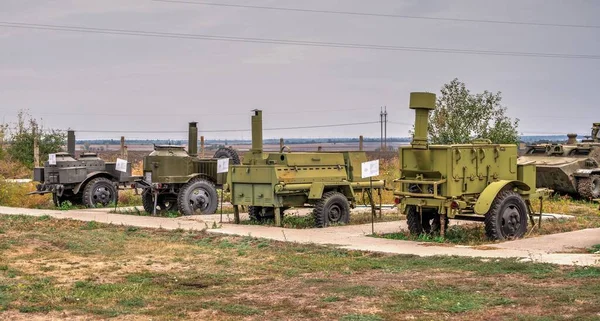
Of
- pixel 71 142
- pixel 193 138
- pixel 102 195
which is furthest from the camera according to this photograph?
pixel 71 142

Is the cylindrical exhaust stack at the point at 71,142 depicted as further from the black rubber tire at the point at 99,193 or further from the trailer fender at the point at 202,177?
the trailer fender at the point at 202,177

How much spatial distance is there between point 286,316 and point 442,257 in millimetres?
4960

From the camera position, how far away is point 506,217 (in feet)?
55.0

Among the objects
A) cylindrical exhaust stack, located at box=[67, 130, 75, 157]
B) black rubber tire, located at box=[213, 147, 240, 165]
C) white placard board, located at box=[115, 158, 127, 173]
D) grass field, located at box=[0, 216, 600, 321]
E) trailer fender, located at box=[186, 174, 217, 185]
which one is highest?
cylindrical exhaust stack, located at box=[67, 130, 75, 157]

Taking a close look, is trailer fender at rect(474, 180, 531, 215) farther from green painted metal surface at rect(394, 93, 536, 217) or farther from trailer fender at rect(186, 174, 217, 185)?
trailer fender at rect(186, 174, 217, 185)

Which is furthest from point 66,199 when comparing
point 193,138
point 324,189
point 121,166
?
point 324,189

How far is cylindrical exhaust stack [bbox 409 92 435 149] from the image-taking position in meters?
16.6

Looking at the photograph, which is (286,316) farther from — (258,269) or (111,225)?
(111,225)

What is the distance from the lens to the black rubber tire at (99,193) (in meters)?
26.1

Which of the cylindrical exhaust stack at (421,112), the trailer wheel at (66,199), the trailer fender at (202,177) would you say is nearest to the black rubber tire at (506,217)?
the cylindrical exhaust stack at (421,112)

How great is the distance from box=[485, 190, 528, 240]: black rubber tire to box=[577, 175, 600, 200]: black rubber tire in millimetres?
11365

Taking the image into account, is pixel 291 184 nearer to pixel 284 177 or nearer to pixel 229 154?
pixel 284 177

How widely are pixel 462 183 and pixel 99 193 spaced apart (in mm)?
13079

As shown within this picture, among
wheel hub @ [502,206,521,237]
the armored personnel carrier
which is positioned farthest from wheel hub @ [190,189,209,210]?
the armored personnel carrier
